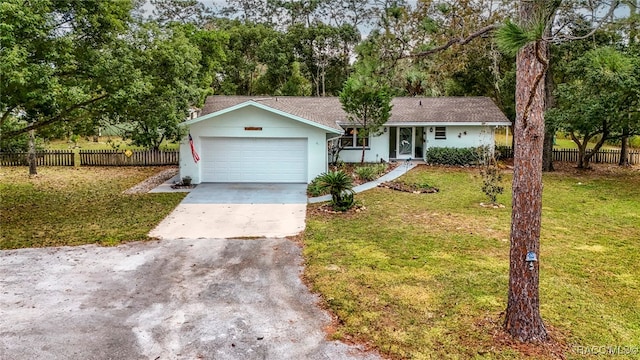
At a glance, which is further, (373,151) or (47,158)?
(47,158)

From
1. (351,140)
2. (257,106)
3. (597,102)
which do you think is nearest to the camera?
(257,106)

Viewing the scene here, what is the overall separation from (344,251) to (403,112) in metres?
16.3

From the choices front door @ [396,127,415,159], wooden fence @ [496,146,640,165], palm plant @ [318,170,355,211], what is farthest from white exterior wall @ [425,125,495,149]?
palm plant @ [318,170,355,211]

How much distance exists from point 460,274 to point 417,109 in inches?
703

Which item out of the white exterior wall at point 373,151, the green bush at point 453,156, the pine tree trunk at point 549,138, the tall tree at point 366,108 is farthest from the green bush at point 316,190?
the pine tree trunk at point 549,138

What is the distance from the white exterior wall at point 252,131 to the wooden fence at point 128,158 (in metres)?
7.42

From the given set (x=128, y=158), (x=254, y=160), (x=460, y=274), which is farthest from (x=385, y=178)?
(x=128, y=158)

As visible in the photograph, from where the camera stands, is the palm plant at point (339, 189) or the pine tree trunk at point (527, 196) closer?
the pine tree trunk at point (527, 196)

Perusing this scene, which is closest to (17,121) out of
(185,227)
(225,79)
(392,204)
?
(185,227)

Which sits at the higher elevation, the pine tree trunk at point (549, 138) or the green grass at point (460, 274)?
the pine tree trunk at point (549, 138)

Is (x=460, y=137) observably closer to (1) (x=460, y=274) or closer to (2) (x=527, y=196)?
(1) (x=460, y=274)

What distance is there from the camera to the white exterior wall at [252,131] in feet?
56.5

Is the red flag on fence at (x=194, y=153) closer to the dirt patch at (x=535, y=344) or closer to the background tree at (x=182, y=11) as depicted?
the dirt patch at (x=535, y=344)

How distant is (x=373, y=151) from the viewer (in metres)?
23.4
